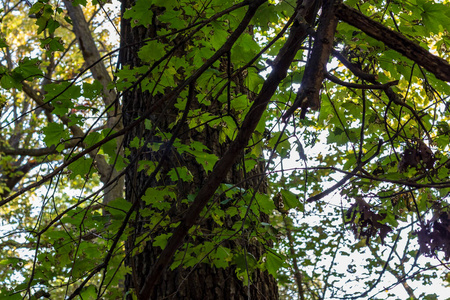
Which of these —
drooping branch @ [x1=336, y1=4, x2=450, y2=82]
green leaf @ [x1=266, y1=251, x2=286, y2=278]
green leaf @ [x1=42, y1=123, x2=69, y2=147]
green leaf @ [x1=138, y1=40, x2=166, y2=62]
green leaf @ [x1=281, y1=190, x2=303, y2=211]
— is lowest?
green leaf @ [x1=266, y1=251, x2=286, y2=278]

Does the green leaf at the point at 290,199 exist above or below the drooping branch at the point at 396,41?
below

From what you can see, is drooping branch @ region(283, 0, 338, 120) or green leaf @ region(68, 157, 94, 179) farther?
green leaf @ region(68, 157, 94, 179)

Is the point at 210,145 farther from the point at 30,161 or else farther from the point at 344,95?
the point at 30,161

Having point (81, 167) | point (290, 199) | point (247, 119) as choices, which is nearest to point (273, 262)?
point (290, 199)

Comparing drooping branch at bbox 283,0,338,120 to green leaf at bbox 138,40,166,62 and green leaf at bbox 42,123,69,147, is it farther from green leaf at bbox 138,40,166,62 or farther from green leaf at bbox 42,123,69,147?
green leaf at bbox 42,123,69,147

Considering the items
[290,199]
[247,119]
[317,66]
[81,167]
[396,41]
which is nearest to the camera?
[317,66]

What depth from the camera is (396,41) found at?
1129 millimetres

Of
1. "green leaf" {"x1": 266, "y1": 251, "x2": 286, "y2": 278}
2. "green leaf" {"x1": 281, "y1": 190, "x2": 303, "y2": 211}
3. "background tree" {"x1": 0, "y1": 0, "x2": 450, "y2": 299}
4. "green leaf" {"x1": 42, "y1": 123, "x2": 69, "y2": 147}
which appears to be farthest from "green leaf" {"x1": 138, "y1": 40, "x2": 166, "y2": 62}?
"green leaf" {"x1": 266, "y1": 251, "x2": 286, "y2": 278}

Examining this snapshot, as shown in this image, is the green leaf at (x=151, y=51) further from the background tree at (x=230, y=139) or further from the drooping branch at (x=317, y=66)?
the drooping branch at (x=317, y=66)

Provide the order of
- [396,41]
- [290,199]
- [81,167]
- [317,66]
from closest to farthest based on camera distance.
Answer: [317,66] < [396,41] < [290,199] < [81,167]

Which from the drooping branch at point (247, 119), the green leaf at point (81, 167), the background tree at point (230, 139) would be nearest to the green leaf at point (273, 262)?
the background tree at point (230, 139)

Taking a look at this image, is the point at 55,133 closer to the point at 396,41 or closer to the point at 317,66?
the point at 317,66

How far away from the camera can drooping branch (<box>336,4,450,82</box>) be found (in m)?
1.10

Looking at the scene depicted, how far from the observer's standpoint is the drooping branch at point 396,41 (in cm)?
110
